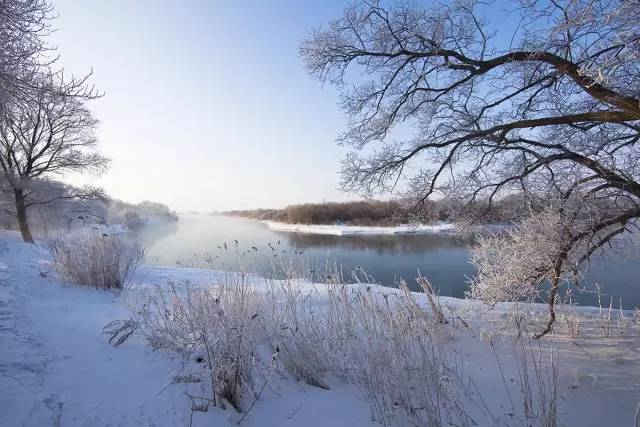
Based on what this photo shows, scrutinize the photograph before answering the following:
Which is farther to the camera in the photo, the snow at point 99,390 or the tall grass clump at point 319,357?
the tall grass clump at point 319,357

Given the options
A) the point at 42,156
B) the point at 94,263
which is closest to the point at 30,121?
the point at 94,263

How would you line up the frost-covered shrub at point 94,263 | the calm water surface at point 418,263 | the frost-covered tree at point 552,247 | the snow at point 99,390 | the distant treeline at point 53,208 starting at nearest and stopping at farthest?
the snow at point 99,390 → the frost-covered tree at point 552,247 → the frost-covered shrub at point 94,263 → the calm water surface at point 418,263 → the distant treeline at point 53,208

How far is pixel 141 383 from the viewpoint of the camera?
3.05 meters

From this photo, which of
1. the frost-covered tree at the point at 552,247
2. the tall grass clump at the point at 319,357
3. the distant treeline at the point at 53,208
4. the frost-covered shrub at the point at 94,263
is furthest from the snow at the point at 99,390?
the distant treeline at the point at 53,208

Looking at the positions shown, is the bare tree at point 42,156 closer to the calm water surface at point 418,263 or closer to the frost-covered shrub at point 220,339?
the calm water surface at point 418,263

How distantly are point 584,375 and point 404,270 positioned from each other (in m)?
11.9

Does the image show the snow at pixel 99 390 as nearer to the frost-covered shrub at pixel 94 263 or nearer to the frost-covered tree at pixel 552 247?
the frost-covered shrub at pixel 94 263

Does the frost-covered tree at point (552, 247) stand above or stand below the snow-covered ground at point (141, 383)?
above

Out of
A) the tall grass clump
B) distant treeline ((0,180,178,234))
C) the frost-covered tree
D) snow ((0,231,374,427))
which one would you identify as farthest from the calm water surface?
distant treeline ((0,180,178,234))

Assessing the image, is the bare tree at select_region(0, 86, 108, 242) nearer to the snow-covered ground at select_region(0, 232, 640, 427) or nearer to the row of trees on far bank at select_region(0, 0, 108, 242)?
the row of trees on far bank at select_region(0, 0, 108, 242)

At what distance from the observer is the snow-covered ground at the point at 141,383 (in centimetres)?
259

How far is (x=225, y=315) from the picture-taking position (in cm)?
341

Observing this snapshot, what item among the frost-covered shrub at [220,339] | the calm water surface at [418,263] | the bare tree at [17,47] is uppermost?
the bare tree at [17,47]

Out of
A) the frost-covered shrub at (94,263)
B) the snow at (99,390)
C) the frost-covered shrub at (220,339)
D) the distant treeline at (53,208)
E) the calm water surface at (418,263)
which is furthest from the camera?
the distant treeline at (53,208)
